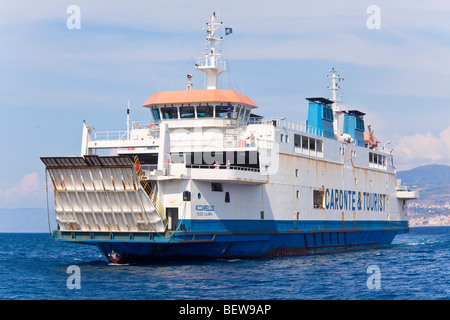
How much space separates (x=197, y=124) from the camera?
Result: 117ft

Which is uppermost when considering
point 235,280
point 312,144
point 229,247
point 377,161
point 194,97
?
point 194,97

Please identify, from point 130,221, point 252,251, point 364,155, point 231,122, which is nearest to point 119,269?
point 130,221

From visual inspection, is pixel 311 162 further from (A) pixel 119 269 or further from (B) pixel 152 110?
(A) pixel 119 269

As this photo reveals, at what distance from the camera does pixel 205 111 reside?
117 feet

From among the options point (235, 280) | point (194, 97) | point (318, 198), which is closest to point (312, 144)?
point (318, 198)

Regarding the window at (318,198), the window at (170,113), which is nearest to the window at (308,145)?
the window at (318,198)

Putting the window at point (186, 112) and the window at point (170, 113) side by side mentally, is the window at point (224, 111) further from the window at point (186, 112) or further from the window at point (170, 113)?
the window at point (170, 113)

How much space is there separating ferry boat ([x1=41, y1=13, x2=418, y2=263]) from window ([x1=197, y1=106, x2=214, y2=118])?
0.17 ft

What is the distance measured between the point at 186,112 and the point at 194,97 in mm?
893

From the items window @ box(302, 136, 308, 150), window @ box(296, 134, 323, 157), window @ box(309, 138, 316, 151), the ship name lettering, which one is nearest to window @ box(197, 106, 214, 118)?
window @ box(296, 134, 323, 157)

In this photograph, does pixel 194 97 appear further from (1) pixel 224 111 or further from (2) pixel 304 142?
(2) pixel 304 142

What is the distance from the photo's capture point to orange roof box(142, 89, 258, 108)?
35.5m

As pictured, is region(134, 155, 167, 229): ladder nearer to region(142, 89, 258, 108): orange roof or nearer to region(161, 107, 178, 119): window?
region(161, 107, 178, 119): window

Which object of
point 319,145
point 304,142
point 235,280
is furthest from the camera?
point 319,145
